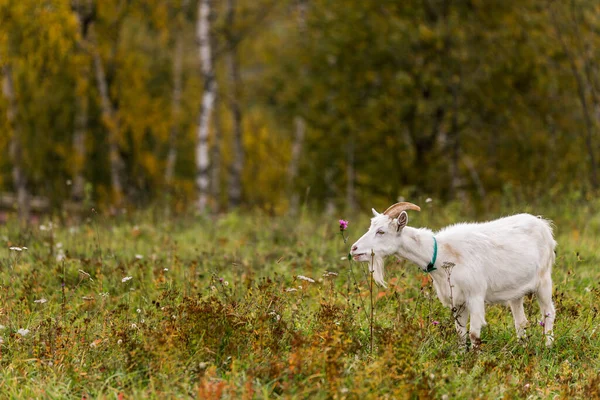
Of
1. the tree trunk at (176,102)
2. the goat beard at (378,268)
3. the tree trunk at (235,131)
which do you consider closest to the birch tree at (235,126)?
the tree trunk at (235,131)

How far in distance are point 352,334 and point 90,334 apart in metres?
2.06

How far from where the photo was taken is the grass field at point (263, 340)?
4.50 metres

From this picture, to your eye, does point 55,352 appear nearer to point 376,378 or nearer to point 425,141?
point 376,378

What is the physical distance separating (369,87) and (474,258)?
13815 mm

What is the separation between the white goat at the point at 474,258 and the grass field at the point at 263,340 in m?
0.19

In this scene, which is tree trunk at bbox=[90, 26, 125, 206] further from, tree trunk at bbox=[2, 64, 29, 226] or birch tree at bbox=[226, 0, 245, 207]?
birch tree at bbox=[226, 0, 245, 207]

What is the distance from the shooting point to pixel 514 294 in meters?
5.87

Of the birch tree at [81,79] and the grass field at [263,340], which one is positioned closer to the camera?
the grass field at [263,340]

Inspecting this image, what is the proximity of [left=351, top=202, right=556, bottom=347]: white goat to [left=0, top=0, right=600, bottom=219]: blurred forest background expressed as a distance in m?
7.32

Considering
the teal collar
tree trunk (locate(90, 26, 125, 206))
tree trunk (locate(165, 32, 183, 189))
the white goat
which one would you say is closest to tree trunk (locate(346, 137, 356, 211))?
tree trunk (locate(90, 26, 125, 206))

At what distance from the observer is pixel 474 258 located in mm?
5727

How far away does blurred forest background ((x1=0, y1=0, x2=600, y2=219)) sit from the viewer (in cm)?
1599

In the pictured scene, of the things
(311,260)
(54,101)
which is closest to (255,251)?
(311,260)

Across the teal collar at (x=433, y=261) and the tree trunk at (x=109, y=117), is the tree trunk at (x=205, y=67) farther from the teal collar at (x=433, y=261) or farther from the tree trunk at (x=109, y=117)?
the teal collar at (x=433, y=261)
